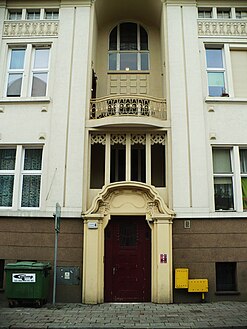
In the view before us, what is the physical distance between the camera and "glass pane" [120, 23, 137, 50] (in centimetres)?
1383

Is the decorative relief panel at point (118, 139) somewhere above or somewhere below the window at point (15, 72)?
below

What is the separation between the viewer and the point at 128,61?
1359 centimetres

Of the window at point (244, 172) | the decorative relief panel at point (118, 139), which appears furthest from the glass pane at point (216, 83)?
the decorative relief panel at point (118, 139)

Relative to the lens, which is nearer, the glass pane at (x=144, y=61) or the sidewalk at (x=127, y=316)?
the sidewalk at (x=127, y=316)

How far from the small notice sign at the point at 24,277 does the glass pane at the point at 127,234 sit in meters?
2.92

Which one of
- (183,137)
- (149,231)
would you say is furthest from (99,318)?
(183,137)

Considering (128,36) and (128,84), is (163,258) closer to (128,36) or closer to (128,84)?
(128,84)

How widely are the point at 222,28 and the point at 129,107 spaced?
188 inches

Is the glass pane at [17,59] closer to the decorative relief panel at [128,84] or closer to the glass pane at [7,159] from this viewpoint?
the glass pane at [7,159]

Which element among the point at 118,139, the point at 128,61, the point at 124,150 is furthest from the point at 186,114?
the point at 128,61

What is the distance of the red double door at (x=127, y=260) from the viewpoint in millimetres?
10250

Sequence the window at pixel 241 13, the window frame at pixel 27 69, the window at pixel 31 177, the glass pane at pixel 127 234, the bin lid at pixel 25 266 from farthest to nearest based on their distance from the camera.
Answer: the window at pixel 241 13 < the window frame at pixel 27 69 < the window at pixel 31 177 < the glass pane at pixel 127 234 < the bin lid at pixel 25 266

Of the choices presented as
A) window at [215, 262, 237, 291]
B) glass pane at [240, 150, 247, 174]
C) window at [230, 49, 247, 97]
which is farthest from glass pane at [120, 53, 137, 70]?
window at [215, 262, 237, 291]

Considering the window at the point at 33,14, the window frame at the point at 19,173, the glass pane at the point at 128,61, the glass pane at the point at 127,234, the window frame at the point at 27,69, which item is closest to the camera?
the glass pane at the point at 127,234
